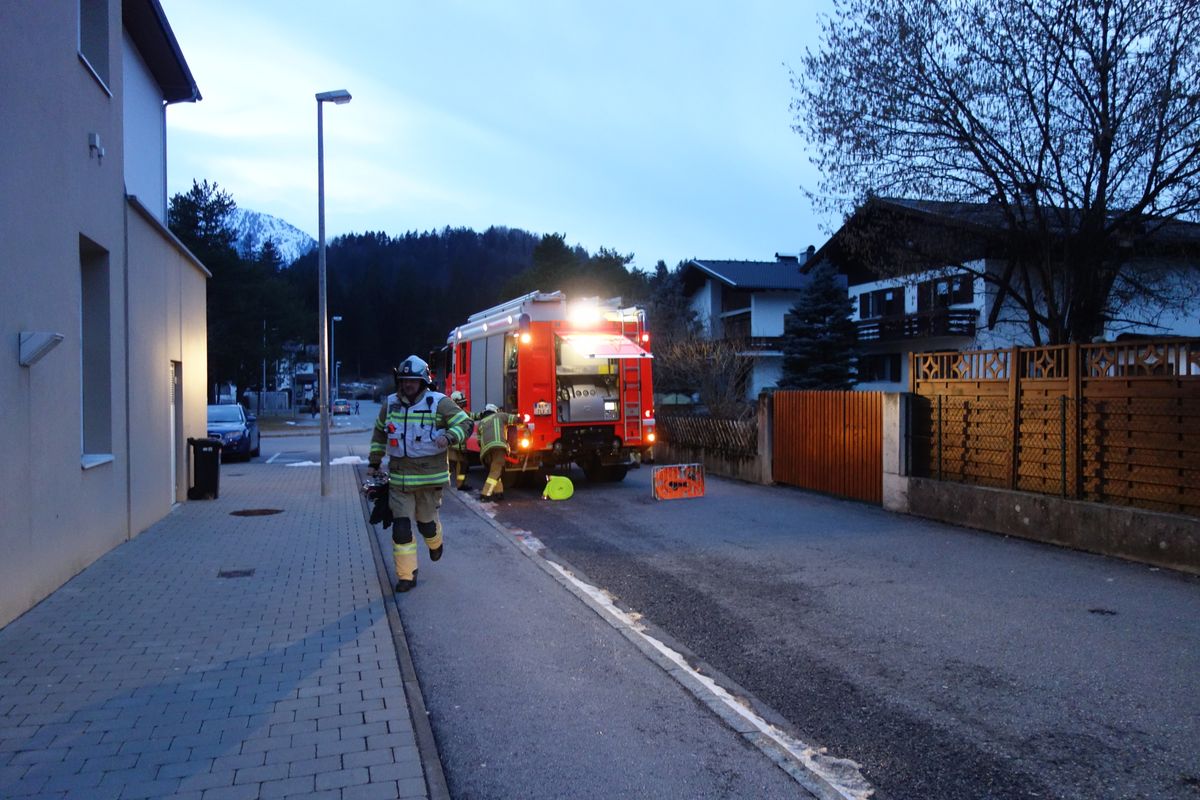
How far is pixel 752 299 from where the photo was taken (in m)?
44.7

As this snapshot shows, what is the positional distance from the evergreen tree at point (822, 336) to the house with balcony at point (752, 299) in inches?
229

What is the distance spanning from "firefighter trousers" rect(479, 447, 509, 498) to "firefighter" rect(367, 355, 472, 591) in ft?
21.0

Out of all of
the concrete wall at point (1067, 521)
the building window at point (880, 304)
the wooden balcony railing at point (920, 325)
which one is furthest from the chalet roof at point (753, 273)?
the concrete wall at point (1067, 521)

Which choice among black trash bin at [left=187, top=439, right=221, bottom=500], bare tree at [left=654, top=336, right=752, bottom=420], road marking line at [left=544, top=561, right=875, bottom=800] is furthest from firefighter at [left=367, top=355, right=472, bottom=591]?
bare tree at [left=654, top=336, right=752, bottom=420]

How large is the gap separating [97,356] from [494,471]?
630 cm

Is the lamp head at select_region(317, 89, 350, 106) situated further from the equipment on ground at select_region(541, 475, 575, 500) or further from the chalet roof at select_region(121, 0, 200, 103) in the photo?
the equipment on ground at select_region(541, 475, 575, 500)

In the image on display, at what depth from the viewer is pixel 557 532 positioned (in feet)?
37.6

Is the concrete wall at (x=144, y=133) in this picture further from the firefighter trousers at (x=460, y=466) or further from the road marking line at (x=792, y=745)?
the road marking line at (x=792, y=745)

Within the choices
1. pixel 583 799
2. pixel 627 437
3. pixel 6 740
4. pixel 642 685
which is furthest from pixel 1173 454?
pixel 6 740

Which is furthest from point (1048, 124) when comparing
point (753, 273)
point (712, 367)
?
point (753, 273)

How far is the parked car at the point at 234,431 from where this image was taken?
23.5m

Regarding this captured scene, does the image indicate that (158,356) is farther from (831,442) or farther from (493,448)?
(831,442)

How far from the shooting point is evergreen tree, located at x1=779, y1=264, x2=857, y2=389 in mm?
33156

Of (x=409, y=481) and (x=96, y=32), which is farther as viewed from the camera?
(x=96, y=32)
